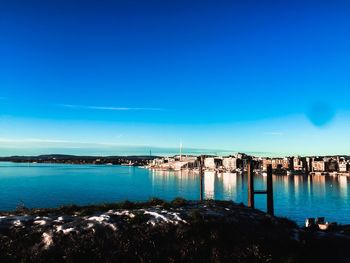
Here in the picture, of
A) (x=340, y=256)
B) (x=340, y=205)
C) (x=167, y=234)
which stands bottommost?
(x=340, y=205)

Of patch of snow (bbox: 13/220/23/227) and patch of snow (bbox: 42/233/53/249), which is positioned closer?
patch of snow (bbox: 42/233/53/249)

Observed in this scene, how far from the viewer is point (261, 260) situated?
14102 mm

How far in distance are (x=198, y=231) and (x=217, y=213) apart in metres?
2.28

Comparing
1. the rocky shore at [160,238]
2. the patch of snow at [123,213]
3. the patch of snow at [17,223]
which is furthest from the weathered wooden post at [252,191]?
the patch of snow at [17,223]

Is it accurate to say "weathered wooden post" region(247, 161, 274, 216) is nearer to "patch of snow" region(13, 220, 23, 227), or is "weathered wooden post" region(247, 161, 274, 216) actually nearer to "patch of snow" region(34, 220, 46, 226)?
"patch of snow" region(34, 220, 46, 226)

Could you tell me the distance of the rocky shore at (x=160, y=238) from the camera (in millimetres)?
13680

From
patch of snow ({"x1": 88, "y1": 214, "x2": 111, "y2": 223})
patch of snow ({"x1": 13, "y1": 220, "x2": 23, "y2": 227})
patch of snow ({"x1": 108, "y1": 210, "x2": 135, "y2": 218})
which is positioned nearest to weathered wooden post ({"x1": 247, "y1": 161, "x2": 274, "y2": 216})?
patch of snow ({"x1": 108, "y1": 210, "x2": 135, "y2": 218})

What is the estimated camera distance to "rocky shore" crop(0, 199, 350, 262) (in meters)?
13.7

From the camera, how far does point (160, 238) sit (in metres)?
14.9

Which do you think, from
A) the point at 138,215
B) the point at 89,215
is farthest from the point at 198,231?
the point at 89,215

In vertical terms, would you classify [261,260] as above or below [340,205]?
above

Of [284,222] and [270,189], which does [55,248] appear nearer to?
[284,222]

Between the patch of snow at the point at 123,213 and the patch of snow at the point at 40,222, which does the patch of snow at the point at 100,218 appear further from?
the patch of snow at the point at 40,222

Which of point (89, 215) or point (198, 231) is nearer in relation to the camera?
point (198, 231)
